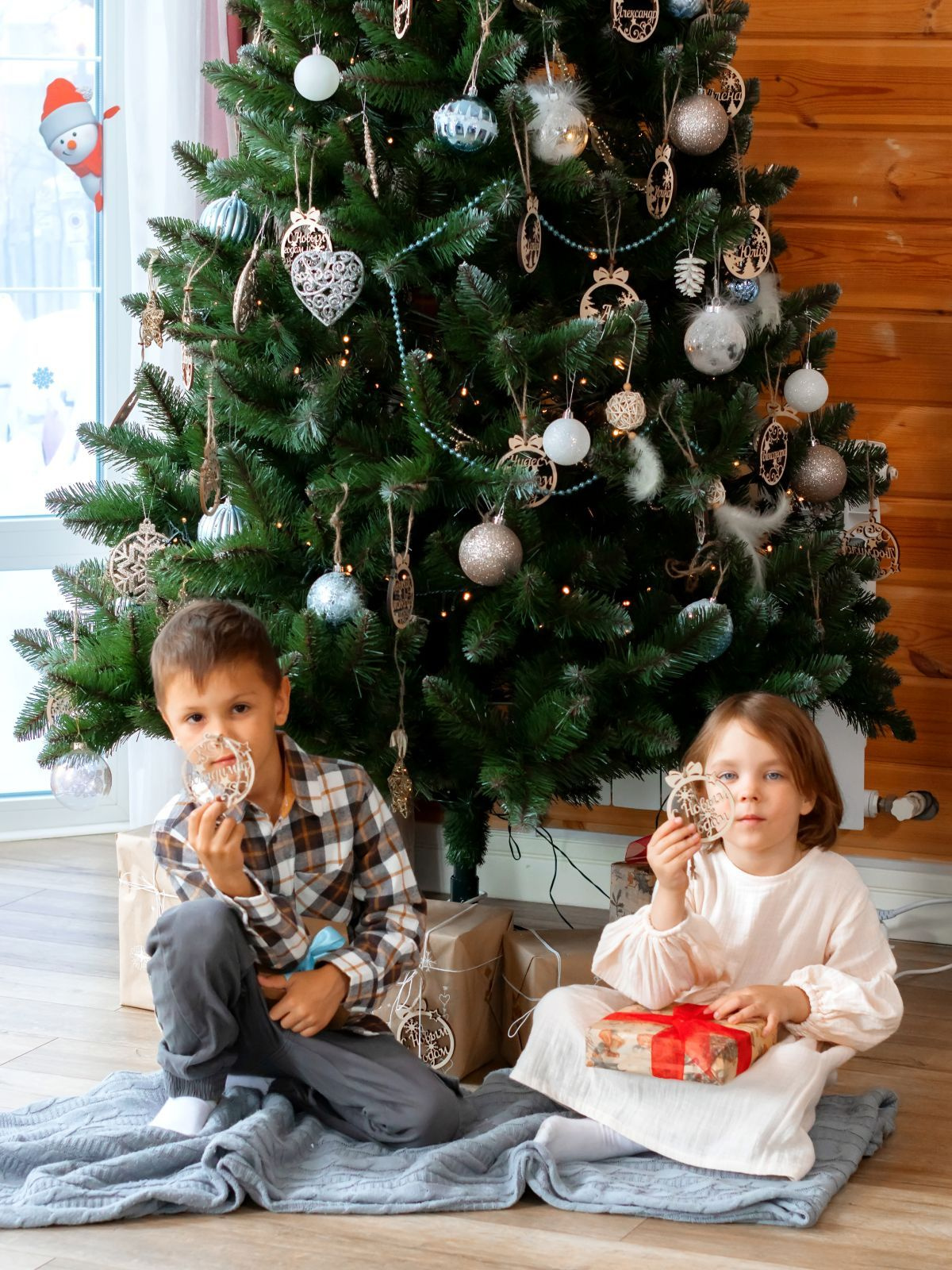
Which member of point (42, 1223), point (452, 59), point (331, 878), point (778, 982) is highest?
point (452, 59)

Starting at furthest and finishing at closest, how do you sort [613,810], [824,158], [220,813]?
1. [613,810]
2. [824,158]
3. [220,813]

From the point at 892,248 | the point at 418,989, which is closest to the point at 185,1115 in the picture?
the point at 418,989

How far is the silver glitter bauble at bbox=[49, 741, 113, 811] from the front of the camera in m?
2.13

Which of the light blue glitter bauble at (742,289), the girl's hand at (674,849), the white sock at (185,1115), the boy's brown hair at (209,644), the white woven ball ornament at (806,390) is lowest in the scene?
the white sock at (185,1115)

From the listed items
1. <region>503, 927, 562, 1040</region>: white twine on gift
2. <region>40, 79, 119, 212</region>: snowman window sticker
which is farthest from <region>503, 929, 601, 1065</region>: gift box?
<region>40, 79, 119, 212</region>: snowman window sticker

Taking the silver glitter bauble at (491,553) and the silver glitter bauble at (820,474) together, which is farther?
the silver glitter bauble at (820,474)

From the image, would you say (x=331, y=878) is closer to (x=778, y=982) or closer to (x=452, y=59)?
(x=778, y=982)

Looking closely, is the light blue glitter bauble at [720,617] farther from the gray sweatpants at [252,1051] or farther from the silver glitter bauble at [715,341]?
the gray sweatpants at [252,1051]

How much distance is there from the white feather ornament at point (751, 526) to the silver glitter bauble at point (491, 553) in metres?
0.37

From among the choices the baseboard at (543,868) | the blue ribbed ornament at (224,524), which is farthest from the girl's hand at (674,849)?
the baseboard at (543,868)

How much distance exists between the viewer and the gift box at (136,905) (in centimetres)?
230

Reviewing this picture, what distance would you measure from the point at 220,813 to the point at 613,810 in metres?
1.36

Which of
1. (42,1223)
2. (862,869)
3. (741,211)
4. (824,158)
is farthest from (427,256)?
(862,869)

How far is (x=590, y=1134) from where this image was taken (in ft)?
5.93
